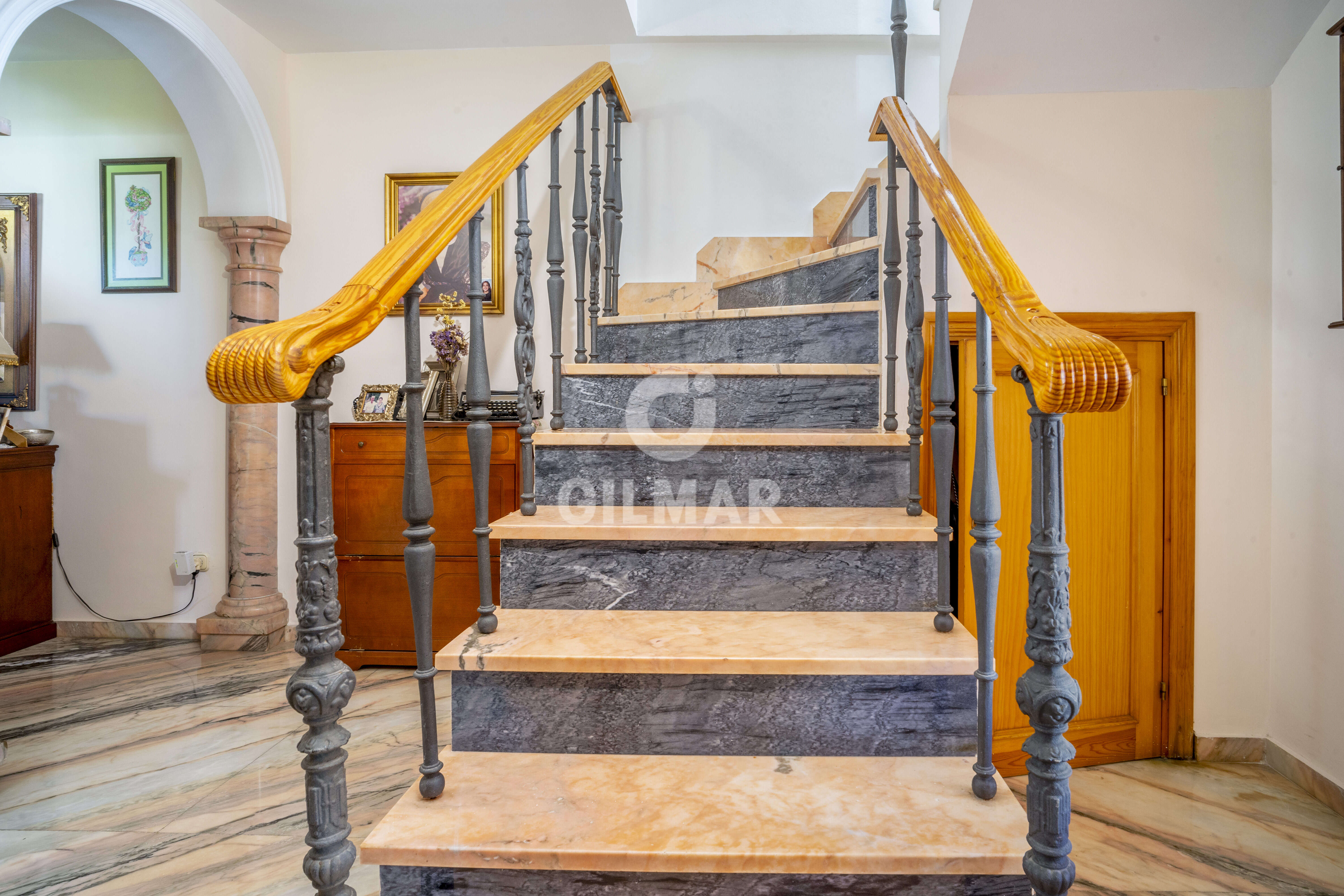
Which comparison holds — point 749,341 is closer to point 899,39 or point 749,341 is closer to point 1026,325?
point 899,39

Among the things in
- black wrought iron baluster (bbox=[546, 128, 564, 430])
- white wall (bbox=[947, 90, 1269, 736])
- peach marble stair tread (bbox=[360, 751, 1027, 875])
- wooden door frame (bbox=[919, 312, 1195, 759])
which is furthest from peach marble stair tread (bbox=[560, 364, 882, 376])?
peach marble stair tread (bbox=[360, 751, 1027, 875])

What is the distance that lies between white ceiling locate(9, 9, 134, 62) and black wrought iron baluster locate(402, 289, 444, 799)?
3.11m

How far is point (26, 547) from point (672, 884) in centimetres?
375

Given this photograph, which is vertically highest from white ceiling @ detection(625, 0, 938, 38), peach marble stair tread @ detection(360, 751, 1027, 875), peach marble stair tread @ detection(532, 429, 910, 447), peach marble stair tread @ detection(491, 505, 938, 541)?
white ceiling @ detection(625, 0, 938, 38)

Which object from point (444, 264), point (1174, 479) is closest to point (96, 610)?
point (444, 264)

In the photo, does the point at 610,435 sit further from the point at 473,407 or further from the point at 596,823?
the point at 596,823

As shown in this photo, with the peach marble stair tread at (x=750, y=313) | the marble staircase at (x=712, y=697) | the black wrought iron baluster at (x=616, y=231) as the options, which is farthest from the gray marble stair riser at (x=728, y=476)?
the black wrought iron baluster at (x=616, y=231)

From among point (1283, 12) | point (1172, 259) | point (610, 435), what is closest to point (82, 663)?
point (610, 435)

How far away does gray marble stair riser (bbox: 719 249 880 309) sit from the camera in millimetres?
2049

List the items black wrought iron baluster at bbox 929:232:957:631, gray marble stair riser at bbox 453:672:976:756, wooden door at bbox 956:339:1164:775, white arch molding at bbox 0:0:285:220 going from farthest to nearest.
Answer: white arch molding at bbox 0:0:285:220 < wooden door at bbox 956:339:1164:775 < black wrought iron baluster at bbox 929:232:957:631 < gray marble stair riser at bbox 453:672:976:756

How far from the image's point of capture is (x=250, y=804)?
1.89 meters

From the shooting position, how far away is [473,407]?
122 centimetres

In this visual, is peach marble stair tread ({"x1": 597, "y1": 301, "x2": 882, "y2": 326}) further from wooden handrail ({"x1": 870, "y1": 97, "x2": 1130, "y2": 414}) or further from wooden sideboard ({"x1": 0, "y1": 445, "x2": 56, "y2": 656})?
wooden sideboard ({"x1": 0, "y1": 445, "x2": 56, "y2": 656})

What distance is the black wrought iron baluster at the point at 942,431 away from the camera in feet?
4.29
